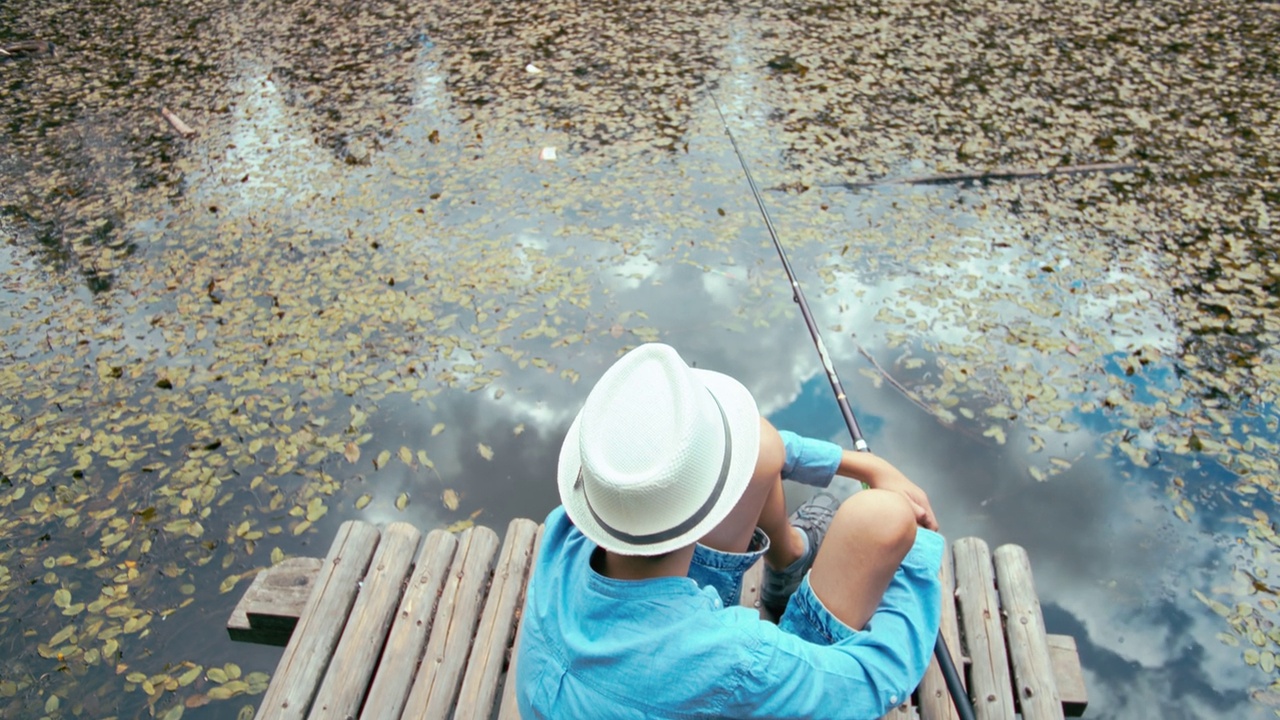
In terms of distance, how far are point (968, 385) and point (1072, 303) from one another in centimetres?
94

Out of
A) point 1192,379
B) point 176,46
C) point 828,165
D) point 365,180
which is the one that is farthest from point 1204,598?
point 176,46

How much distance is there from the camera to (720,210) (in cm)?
529

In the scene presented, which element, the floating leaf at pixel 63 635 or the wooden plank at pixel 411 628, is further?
the floating leaf at pixel 63 635

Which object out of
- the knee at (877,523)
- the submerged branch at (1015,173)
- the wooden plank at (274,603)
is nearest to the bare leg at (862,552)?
the knee at (877,523)

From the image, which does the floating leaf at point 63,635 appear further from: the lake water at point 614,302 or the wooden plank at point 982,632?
the wooden plank at point 982,632

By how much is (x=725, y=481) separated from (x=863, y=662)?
0.52m

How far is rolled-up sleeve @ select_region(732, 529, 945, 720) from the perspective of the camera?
1437 millimetres

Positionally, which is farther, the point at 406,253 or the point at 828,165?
the point at 828,165

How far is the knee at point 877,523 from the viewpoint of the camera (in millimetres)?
1711

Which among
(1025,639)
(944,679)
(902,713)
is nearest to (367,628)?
(902,713)

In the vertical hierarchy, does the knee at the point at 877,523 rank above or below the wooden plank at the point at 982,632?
above

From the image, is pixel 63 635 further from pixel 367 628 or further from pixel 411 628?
pixel 411 628

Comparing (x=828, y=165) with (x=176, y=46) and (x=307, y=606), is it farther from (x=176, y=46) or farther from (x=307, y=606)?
(x=176, y=46)

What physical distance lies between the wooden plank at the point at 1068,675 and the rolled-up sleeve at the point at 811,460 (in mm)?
900
